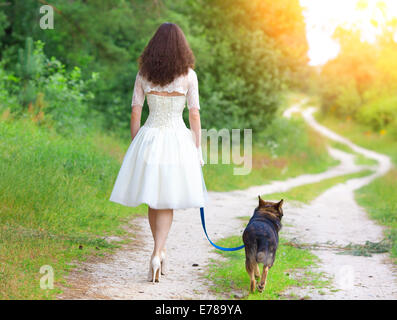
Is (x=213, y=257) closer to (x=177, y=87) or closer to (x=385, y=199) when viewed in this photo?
(x=177, y=87)

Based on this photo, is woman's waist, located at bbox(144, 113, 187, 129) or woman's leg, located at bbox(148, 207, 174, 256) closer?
woman's leg, located at bbox(148, 207, 174, 256)

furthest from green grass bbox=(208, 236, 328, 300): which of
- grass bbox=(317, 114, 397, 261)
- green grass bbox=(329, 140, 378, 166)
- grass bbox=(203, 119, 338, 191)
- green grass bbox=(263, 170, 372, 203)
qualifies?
green grass bbox=(329, 140, 378, 166)

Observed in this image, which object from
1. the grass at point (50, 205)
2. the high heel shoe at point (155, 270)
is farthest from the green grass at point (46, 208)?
the high heel shoe at point (155, 270)

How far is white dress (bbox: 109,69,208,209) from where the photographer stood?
513 centimetres

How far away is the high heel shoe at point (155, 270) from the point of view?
5102mm

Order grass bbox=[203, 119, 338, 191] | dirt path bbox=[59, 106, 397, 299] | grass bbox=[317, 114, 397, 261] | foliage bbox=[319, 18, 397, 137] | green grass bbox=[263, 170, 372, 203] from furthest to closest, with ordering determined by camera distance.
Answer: foliage bbox=[319, 18, 397, 137]
grass bbox=[203, 119, 338, 191]
green grass bbox=[263, 170, 372, 203]
grass bbox=[317, 114, 397, 261]
dirt path bbox=[59, 106, 397, 299]

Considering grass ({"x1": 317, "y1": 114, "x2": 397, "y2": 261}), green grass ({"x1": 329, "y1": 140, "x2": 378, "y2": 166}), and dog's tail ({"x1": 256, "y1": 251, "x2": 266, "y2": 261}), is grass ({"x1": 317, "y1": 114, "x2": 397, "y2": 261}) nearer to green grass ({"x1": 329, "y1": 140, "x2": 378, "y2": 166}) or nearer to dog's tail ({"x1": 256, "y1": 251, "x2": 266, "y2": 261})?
green grass ({"x1": 329, "y1": 140, "x2": 378, "y2": 166})

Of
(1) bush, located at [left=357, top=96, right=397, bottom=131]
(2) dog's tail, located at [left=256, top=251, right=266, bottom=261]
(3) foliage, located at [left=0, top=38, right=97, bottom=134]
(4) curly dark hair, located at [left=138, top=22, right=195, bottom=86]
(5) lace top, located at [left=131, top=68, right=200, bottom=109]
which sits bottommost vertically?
(2) dog's tail, located at [left=256, top=251, right=266, bottom=261]

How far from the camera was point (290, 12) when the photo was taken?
20844mm

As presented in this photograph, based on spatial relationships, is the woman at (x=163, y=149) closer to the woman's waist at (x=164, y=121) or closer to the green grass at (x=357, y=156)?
the woman's waist at (x=164, y=121)

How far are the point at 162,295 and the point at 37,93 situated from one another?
30.4 feet

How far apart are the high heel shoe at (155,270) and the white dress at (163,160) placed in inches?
19.6

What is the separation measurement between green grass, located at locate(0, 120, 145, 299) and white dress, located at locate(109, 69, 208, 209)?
109cm

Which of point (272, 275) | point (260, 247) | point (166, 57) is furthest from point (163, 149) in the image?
point (272, 275)
